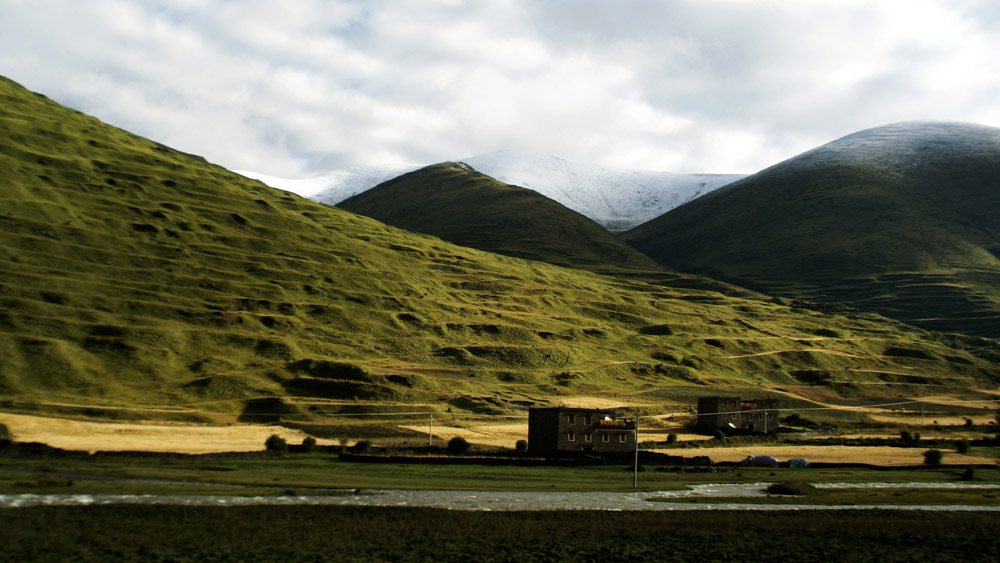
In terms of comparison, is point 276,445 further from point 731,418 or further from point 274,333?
point 274,333

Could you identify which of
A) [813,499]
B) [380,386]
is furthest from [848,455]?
[380,386]

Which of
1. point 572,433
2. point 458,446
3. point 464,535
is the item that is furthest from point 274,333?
point 464,535

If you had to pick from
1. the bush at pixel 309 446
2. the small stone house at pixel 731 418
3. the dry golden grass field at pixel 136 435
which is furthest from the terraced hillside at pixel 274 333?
the small stone house at pixel 731 418

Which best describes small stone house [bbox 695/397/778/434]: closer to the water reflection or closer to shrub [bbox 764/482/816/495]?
shrub [bbox 764/482/816/495]

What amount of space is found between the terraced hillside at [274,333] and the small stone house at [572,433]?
3756cm

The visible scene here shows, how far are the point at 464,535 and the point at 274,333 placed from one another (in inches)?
4278

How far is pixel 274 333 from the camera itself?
459ft

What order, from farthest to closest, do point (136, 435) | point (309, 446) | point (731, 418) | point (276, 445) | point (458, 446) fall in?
point (731, 418), point (136, 435), point (458, 446), point (309, 446), point (276, 445)

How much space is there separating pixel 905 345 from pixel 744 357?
48.6 m

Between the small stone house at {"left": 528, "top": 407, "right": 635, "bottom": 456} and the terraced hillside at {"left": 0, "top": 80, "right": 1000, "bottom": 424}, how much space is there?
37558 millimetres

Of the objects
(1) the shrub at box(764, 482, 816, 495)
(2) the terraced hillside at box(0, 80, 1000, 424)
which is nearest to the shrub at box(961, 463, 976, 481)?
(1) the shrub at box(764, 482, 816, 495)

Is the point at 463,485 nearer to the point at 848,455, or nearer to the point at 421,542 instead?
the point at 421,542

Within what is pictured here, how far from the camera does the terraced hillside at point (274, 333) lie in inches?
4422

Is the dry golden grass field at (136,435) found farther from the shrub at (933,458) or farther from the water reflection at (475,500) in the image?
the shrub at (933,458)
